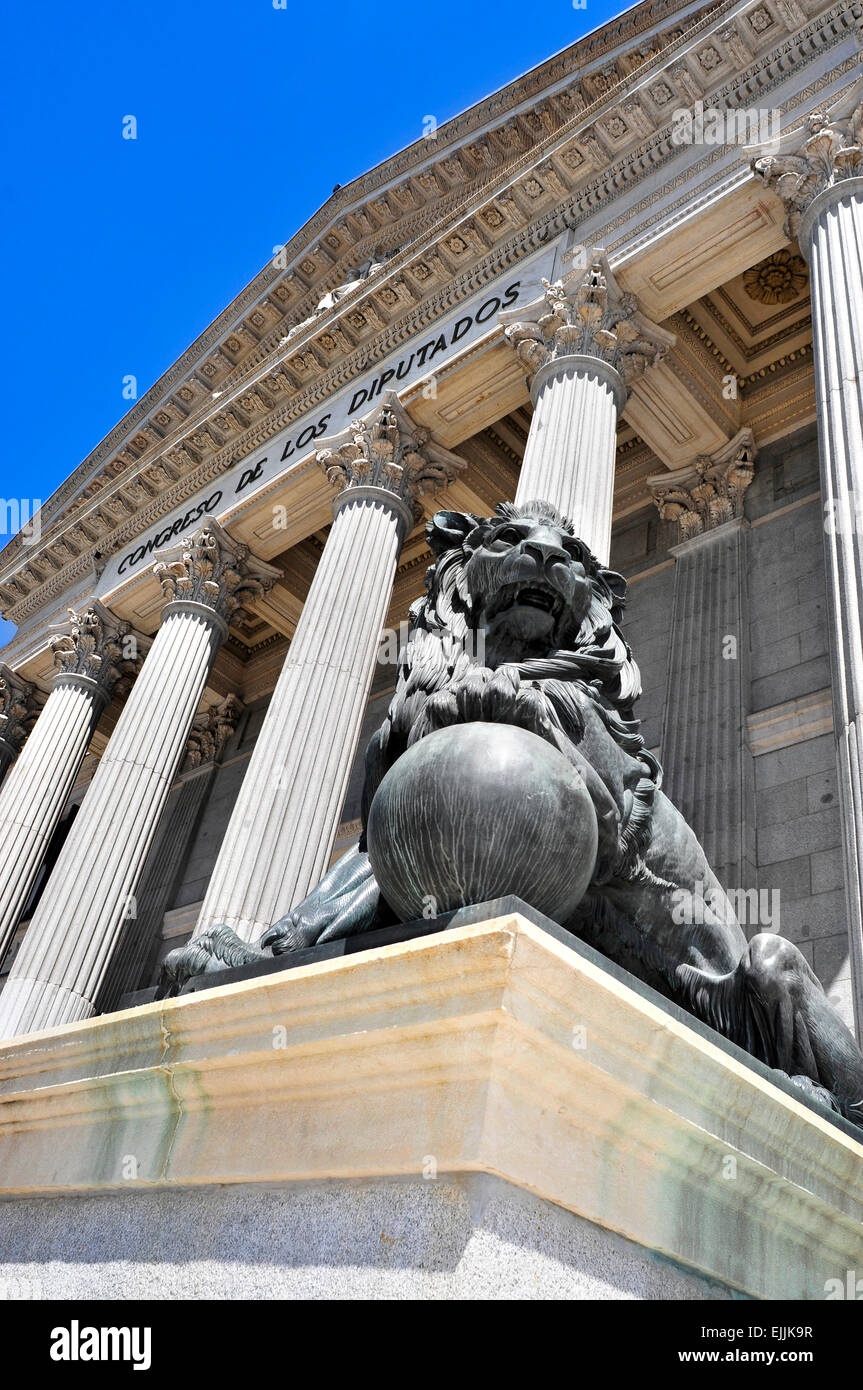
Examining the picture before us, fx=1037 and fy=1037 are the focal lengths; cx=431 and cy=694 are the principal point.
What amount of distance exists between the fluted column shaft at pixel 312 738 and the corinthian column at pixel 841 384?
627 cm

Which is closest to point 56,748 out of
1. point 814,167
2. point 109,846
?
point 109,846

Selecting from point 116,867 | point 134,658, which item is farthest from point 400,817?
point 134,658

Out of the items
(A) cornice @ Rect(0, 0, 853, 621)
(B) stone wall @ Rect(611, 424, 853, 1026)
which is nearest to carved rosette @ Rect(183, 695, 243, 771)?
(A) cornice @ Rect(0, 0, 853, 621)

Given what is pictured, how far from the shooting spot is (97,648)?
66.2 feet

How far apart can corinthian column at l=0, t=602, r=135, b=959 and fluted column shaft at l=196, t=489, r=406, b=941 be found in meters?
5.88

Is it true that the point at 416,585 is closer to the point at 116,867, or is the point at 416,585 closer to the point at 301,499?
the point at 301,499

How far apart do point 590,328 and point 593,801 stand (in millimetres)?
11075

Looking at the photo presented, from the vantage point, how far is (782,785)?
1253cm

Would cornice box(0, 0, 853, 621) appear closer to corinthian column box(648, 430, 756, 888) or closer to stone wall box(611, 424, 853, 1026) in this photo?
corinthian column box(648, 430, 756, 888)

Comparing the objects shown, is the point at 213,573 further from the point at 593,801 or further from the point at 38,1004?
the point at 593,801

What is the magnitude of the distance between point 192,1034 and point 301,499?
15828 millimetres

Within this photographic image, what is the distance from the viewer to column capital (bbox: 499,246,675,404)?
512 inches

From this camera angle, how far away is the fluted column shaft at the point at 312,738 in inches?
459

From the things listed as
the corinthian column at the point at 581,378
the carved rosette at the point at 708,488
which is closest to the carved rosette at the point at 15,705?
the corinthian column at the point at 581,378
